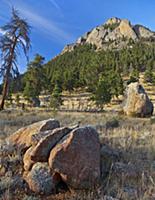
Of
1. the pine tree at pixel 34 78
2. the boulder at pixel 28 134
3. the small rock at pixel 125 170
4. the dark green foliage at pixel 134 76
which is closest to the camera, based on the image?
the small rock at pixel 125 170

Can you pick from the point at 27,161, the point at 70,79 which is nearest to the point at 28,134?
the point at 27,161

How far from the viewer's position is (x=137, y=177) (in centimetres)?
592

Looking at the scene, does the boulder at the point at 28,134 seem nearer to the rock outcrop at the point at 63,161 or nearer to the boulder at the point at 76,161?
the rock outcrop at the point at 63,161

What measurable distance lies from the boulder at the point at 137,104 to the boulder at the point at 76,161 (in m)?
19.7

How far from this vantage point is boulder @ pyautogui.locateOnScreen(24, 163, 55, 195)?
17.4 feet

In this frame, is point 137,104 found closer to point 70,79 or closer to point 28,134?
point 28,134

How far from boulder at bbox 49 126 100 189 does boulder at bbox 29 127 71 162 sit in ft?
0.71

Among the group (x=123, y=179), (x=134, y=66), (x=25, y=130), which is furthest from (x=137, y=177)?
(x=134, y=66)

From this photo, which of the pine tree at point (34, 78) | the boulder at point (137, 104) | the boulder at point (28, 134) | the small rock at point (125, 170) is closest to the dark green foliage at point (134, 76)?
the pine tree at point (34, 78)

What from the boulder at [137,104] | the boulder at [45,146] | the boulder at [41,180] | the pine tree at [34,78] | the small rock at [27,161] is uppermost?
the pine tree at [34,78]

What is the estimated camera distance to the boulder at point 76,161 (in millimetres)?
5328

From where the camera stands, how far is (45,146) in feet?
19.3

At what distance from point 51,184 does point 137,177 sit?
167 cm

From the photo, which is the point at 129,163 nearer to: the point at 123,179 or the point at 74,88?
the point at 123,179
